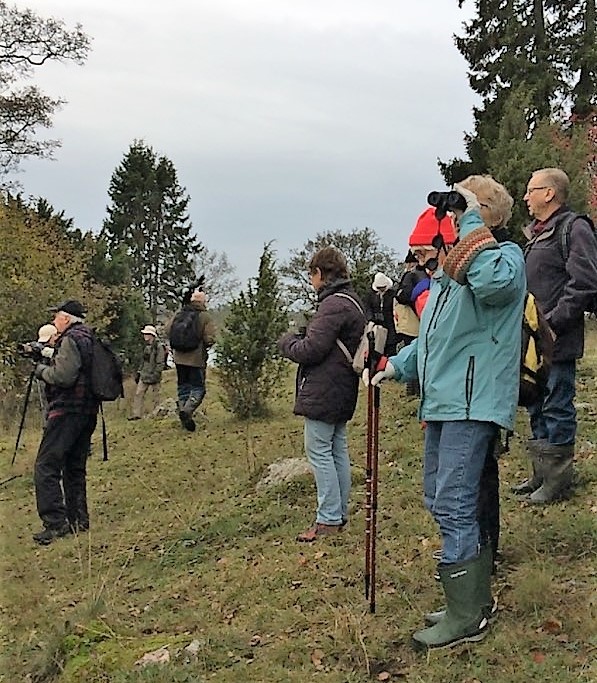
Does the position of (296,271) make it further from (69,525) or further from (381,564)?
(381,564)

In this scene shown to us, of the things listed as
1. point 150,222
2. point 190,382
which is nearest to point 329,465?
point 190,382

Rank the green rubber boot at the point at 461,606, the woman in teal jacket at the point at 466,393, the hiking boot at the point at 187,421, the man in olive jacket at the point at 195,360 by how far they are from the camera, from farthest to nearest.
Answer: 1. the hiking boot at the point at 187,421
2. the man in olive jacket at the point at 195,360
3. the green rubber boot at the point at 461,606
4. the woman in teal jacket at the point at 466,393

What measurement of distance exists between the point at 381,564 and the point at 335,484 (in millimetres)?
896

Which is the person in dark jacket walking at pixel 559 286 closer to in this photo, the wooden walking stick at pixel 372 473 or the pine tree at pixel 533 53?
the wooden walking stick at pixel 372 473

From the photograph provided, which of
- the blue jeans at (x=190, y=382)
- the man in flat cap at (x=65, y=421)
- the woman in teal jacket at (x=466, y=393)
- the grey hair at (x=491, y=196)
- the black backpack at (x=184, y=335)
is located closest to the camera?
the woman in teal jacket at (x=466, y=393)

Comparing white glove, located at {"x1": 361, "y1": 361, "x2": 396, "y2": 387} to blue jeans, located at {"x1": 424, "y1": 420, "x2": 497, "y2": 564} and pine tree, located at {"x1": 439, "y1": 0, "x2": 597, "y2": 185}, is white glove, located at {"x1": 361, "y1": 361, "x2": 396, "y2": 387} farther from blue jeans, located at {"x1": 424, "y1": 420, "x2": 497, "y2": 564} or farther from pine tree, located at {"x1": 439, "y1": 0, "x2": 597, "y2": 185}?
pine tree, located at {"x1": 439, "y1": 0, "x2": 597, "y2": 185}

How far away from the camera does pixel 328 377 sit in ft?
18.9

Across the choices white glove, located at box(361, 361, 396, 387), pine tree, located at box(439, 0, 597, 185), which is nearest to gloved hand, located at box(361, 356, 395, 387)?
white glove, located at box(361, 361, 396, 387)

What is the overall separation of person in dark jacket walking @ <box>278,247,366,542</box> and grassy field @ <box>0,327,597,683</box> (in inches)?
11.6

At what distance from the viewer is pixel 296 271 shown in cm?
3597

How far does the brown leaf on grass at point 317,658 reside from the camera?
13.2ft

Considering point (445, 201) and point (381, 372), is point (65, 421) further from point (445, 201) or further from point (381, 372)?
point (445, 201)

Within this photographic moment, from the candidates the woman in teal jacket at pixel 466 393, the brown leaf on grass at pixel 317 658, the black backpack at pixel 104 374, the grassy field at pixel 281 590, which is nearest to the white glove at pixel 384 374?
the woman in teal jacket at pixel 466 393

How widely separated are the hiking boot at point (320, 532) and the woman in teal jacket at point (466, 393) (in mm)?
1940
